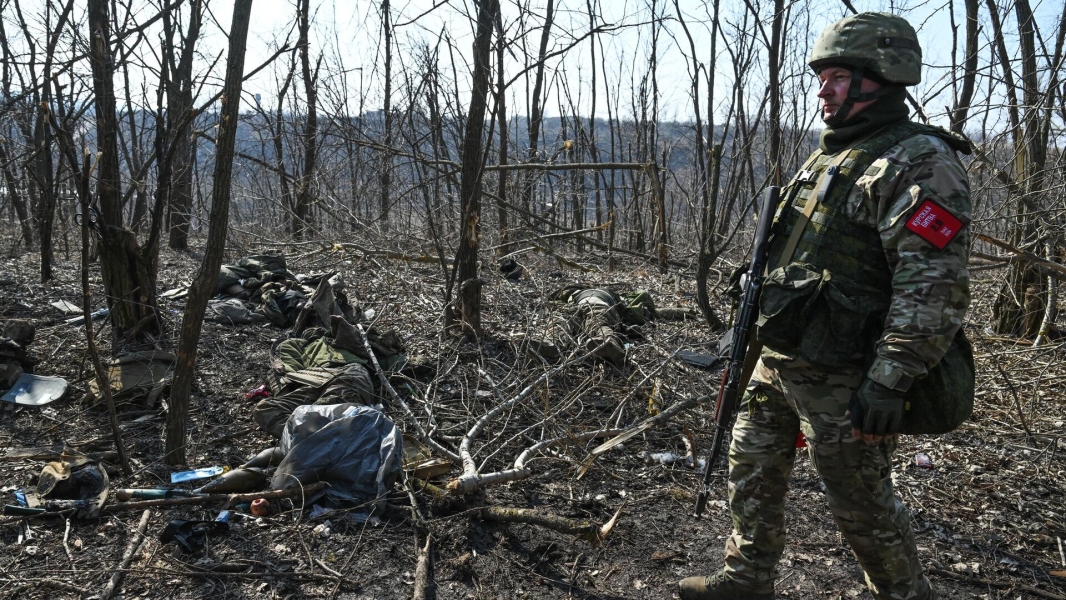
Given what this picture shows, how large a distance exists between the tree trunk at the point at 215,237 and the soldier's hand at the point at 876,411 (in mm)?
2518

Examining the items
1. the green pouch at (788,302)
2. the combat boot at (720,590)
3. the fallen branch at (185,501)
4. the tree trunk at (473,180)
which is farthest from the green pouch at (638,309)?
the green pouch at (788,302)

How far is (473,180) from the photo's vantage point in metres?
5.18

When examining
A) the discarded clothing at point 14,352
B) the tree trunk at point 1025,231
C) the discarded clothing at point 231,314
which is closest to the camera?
the discarded clothing at point 14,352

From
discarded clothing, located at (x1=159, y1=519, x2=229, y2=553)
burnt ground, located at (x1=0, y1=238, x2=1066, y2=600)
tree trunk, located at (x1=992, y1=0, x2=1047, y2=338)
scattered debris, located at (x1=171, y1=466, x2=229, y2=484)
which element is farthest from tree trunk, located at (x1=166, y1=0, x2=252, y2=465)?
tree trunk, located at (x1=992, y1=0, x2=1047, y2=338)

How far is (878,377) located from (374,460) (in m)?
2.23

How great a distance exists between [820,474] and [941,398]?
0.42 metres

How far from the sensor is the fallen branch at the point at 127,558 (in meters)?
2.42

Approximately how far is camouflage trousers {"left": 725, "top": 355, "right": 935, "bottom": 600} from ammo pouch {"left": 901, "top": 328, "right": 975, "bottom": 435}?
0.44 feet

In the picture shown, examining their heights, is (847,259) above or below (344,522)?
above

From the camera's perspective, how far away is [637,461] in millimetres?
3801

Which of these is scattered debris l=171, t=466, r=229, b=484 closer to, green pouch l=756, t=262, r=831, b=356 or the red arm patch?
green pouch l=756, t=262, r=831, b=356

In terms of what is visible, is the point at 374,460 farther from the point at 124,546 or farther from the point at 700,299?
the point at 700,299

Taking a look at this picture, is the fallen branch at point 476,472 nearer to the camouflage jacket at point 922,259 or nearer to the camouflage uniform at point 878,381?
the camouflage uniform at point 878,381

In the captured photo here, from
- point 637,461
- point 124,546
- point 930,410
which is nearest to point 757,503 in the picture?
point 930,410
